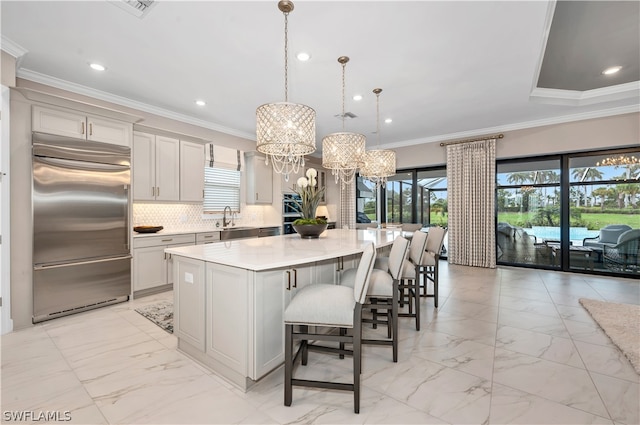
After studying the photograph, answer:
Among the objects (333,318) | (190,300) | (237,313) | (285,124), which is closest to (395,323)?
(333,318)

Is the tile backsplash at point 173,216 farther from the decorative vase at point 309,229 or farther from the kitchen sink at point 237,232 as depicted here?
the decorative vase at point 309,229

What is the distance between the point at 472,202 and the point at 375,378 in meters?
A: 4.98

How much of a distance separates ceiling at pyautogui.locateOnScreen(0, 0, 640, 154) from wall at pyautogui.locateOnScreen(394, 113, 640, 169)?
0.21 m

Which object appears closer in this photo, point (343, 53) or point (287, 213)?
point (343, 53)

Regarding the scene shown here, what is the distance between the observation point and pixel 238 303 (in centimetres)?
191

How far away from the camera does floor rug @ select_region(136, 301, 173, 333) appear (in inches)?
121

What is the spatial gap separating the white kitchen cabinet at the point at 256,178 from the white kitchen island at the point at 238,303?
3575 millimetres

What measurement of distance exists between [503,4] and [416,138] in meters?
4.34

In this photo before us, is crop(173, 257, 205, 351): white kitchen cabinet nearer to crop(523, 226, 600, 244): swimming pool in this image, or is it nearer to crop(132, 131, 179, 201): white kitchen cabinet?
crop(132, 131, 179, 201): white kitchen cabinet

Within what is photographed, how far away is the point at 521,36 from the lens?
2.70 meters

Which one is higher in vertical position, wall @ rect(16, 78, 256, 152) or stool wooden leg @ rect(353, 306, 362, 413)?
wall @ rect(16, 78, 256, 152)

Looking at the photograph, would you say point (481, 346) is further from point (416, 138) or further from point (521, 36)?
point (416, 138)

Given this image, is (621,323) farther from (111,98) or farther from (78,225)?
(111,98)

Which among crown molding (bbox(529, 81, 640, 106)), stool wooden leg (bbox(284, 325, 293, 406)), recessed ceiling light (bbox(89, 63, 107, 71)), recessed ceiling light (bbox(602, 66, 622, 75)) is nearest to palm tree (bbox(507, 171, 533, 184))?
crown molding (bbox(529, 81, 640, 106))
